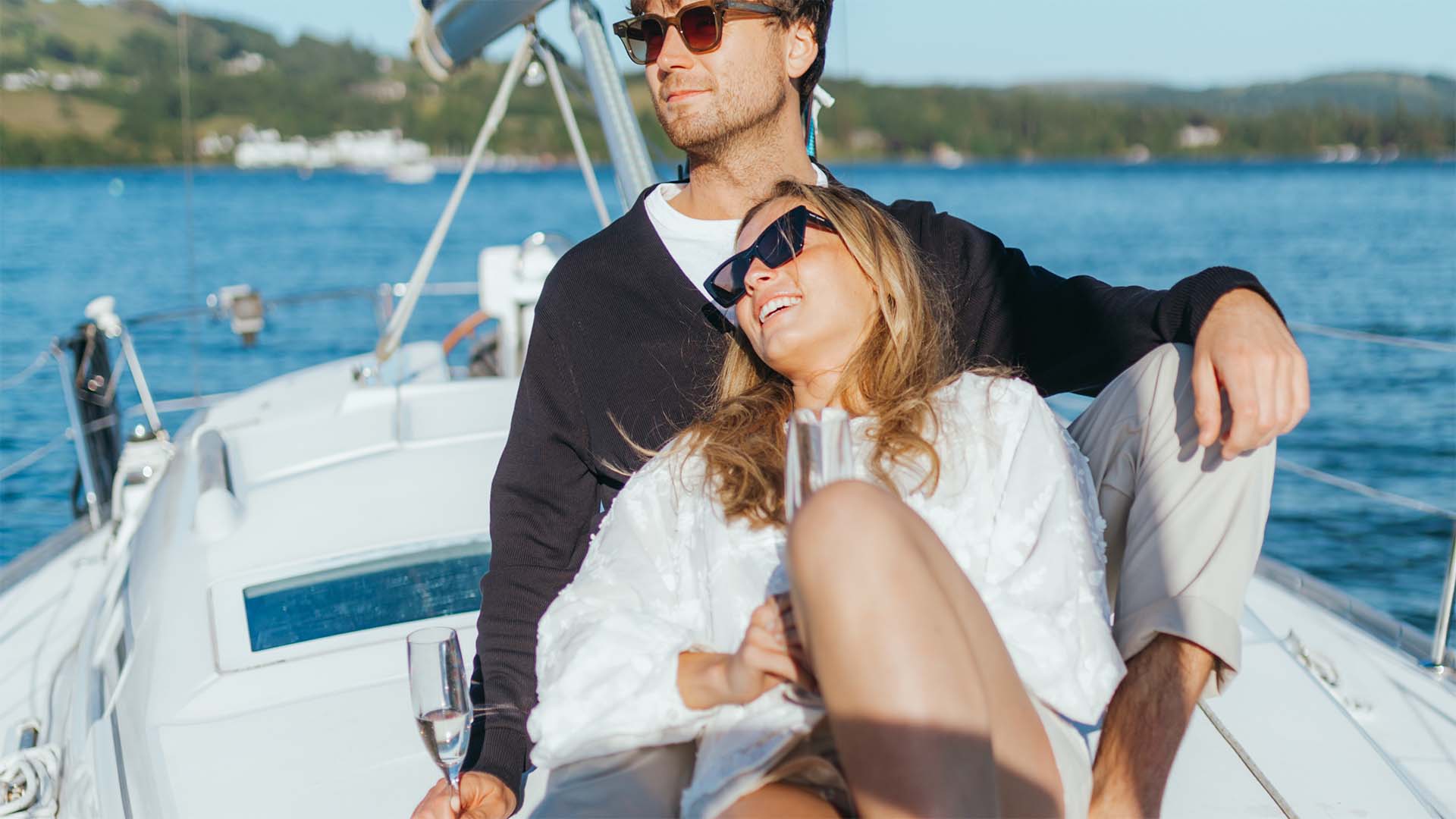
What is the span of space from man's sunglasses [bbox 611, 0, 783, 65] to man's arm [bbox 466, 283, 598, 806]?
0.51m

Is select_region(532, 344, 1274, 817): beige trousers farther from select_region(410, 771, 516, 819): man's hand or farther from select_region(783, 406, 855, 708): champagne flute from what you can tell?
select_region(783, 406, 855, 708): champagne flute

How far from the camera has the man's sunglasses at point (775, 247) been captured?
1.91m

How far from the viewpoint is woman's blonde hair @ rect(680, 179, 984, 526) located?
5.79 feet

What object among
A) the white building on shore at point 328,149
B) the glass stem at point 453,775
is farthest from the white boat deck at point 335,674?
the white building on shore at point 328,149

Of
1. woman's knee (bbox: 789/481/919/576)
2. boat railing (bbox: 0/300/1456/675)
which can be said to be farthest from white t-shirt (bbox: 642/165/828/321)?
boat railing (bbox: 0/300/1456/675)

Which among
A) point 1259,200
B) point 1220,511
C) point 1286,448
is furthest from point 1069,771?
point 1259,200

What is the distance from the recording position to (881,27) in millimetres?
2957

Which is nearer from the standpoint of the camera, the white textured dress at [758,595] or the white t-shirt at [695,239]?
the white textured dress at [758,595]

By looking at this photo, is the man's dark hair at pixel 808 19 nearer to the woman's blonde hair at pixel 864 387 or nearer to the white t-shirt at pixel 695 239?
the white t-shirt at pixel 695 239

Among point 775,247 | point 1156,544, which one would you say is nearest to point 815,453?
point 775,247

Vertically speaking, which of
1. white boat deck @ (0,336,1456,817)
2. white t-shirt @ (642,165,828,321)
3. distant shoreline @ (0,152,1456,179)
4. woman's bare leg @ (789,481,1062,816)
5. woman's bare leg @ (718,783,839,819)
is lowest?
distant shoreline @ (0,152,1456,179)

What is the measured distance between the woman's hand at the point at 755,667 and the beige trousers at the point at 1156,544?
0.17 meters

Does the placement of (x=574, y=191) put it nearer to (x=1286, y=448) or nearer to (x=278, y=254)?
(x=278, y=254)

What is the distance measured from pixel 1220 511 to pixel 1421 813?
0.69 m
